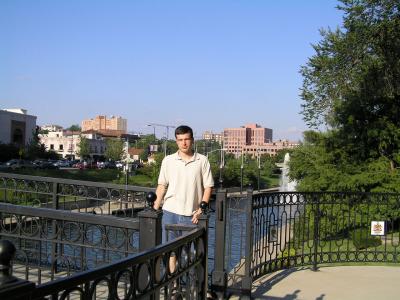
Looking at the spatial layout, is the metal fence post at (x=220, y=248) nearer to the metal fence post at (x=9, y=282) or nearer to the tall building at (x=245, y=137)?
the metal fence post at (x=9, y=282)

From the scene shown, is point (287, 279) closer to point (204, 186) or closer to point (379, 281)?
point (379, 281)

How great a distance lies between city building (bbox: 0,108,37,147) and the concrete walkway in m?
85.5

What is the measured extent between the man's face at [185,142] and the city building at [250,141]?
513ft

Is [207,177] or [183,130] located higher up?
[183,130]

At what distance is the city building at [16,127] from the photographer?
89.3 meters

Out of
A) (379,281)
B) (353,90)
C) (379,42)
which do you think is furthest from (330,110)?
(379,281)

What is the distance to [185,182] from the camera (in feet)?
17.2

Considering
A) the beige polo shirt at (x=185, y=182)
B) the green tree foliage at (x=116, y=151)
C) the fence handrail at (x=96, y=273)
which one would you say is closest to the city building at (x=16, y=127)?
the green tree foliage at (x=116, y=151)

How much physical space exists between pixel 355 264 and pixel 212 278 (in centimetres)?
385

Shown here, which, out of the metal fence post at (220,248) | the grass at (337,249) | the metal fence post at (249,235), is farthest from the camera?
the grass at (337,249)

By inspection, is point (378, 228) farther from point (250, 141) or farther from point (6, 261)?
point (250, 141)

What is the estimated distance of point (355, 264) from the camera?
8586 mm

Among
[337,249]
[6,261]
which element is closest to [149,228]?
[6,261]

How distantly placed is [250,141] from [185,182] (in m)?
175
